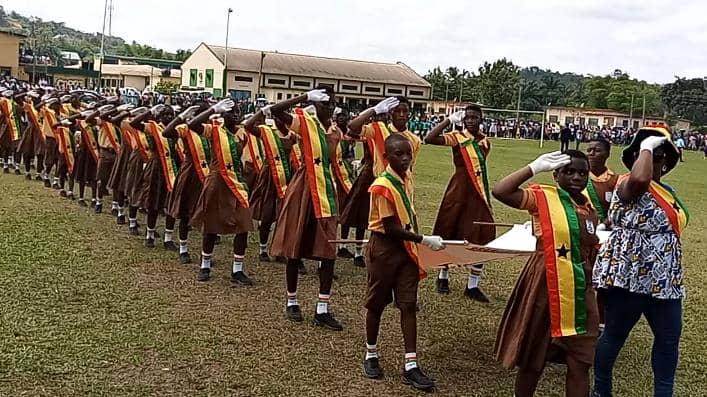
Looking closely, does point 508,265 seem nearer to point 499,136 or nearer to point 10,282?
point 10,282

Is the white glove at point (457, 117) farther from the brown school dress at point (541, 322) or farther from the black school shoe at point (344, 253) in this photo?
the brown school dress at point (541, 322)

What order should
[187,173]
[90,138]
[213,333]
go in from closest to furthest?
[213,333]
[187,173]
[90,138]

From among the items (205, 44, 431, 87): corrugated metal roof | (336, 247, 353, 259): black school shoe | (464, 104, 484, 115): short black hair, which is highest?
(205, 44, 431, 87): corrugated metal roof

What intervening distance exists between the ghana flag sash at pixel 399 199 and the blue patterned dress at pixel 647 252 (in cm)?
136

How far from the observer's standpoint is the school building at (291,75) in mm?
64438

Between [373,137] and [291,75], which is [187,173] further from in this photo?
[291,75]

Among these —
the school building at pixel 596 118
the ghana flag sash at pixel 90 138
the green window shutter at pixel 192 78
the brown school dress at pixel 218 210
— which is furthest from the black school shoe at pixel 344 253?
the green window shutter at pixel 192 78

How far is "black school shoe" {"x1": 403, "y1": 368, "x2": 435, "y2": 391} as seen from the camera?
5.55m

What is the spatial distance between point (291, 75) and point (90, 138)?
53349 mm

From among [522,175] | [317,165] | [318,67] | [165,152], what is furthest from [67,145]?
[318,67]

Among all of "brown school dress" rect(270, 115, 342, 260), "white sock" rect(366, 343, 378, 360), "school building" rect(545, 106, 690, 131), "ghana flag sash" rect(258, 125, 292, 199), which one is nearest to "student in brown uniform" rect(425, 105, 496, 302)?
Answer: "brown school dress" rect(270, 115, 342, 260)

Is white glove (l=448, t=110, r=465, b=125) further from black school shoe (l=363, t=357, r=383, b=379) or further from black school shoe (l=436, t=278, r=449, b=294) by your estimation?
black school shoe (l=363, t=357, r=383, b=379)

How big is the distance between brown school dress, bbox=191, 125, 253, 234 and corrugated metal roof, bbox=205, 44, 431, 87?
186 feet

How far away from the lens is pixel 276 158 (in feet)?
29.2
